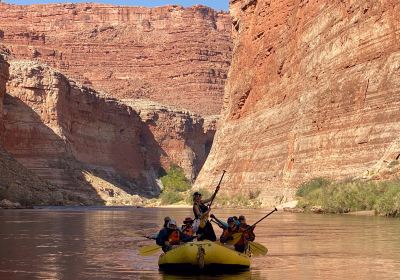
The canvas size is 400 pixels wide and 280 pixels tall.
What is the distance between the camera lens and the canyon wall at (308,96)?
51531 mm

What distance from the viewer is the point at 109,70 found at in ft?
632

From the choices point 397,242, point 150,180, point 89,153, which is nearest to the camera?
point 397,242

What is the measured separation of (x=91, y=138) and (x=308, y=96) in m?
68.1

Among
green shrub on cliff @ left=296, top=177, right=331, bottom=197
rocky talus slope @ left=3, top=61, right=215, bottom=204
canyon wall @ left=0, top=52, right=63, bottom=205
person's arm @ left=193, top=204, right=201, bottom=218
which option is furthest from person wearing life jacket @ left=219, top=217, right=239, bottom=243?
rocky talus slope @ left=3, top=61, right=215, bottom=204

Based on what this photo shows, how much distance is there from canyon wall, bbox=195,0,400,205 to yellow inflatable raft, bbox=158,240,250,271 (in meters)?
29.7

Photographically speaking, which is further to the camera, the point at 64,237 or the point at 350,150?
the point at 350,150

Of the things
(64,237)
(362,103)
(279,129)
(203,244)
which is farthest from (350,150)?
(203,244)

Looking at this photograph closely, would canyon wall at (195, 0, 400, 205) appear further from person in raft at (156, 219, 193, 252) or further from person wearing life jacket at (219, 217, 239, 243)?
person in raft at (156, 219, 193, 252)

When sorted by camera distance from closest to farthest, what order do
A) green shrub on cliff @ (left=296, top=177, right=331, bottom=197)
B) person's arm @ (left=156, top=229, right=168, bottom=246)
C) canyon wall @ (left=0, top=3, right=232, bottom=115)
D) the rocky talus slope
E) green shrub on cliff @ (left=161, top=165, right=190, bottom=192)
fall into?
person's arm @ (left=156, top=229, right=168, bottom=246), green shrub on cliff @ (left=296, top=177, right=331, bottom=197), the rocky talus slope, green shrub on cliff @ (left=161, top=165, right=190, bottom=192), canyon wall @ (left=0, top=3, right=232, bottom=115)

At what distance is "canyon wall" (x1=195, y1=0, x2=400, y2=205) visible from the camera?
51531 millimetres

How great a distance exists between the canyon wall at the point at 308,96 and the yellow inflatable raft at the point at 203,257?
2965 cm

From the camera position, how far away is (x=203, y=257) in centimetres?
1728

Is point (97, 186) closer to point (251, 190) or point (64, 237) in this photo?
point (251, 190)

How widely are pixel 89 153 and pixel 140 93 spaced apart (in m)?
61.1
